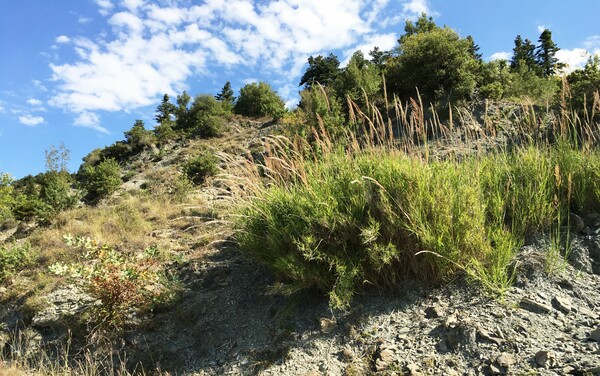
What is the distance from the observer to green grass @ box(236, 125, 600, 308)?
9.98ft

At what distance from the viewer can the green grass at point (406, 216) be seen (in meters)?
3.04

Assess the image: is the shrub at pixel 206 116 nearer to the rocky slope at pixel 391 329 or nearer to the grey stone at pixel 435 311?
the rocky slope at pixel 391 329

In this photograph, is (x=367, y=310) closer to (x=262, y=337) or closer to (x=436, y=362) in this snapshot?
(x=436, y=362)

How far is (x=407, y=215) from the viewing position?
305cm

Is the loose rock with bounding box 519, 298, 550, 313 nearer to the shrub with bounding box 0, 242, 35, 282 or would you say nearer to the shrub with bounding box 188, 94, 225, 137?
the shrub with bounding box 0, 242, 35, 282

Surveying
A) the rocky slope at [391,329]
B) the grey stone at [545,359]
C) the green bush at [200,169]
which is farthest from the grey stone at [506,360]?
the green bush at [200,169]

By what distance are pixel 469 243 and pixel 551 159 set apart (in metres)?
1.66

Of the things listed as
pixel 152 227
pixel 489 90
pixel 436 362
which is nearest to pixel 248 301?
pixel 436 362

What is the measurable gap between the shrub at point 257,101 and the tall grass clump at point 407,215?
940 inches

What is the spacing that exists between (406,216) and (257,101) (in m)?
26.5

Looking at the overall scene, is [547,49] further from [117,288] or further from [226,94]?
[117,288]

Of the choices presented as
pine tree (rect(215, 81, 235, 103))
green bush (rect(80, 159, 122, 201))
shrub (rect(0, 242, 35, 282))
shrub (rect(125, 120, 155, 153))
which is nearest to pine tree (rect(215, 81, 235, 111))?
pine tree (rect(215, 81, 235, 103))

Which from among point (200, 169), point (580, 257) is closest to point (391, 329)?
point (580, 257)

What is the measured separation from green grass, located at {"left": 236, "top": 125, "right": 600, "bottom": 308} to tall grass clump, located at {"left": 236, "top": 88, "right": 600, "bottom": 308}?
1 cm
